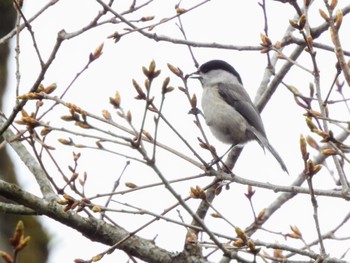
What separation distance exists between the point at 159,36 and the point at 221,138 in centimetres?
183

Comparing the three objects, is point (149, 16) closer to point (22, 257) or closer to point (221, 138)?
point (221, 138)

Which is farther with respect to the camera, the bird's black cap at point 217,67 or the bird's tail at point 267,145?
the bird's black cap at point 217,67

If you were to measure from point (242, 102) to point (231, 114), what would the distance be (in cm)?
15

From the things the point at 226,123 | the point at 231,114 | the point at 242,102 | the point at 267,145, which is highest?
the point at 242,102

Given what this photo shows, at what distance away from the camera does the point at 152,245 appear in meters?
3.81

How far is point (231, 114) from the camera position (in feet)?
19.0

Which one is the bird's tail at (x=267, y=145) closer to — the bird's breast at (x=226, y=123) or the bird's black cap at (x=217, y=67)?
the bird's breast at (x=226, y=123)

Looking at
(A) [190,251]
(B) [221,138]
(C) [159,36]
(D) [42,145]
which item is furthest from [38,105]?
(B) [221,138]

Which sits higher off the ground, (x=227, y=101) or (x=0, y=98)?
(x=227, y=101)

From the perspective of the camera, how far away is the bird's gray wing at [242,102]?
5.62m

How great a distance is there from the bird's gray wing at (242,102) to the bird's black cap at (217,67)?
295 millimetres

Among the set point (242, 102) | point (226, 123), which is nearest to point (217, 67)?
point (242, 102)

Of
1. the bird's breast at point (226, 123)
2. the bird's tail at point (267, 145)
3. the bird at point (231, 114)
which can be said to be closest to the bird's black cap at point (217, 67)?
the bird at point (231, 114)

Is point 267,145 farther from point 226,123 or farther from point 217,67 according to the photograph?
point 217,67
